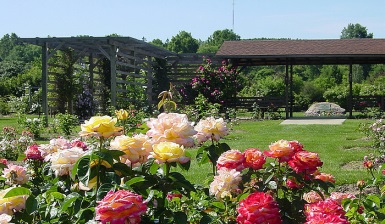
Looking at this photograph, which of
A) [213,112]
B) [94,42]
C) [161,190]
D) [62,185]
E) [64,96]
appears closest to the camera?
[161,190]

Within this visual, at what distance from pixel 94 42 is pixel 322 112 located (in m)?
9.33

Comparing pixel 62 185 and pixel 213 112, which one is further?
pixel 213 112

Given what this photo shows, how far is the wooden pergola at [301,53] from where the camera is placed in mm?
18281

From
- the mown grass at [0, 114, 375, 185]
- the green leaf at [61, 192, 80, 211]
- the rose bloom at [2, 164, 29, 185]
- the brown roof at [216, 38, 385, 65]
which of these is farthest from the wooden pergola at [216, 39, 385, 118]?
the green leaf at [61, 192, 80, 211]

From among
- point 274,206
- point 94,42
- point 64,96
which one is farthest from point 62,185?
point 64,96

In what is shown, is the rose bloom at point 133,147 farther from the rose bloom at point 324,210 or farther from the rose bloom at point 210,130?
the rose bloom at point 324,210

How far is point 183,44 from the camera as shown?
72938mm

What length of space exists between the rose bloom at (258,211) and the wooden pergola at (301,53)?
53.8 ft

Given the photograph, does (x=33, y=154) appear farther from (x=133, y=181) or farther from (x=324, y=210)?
(x=324, y=210)

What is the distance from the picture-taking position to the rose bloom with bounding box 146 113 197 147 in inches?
94.2

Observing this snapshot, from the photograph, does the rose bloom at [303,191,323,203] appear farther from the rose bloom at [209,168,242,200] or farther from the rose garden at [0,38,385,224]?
the rose bloom at [209,168,242,200]

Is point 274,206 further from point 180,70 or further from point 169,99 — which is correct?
point 180,70

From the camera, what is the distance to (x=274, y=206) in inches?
84.5

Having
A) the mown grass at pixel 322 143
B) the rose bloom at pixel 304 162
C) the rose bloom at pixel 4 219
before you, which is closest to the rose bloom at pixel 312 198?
the rose bloom at pixel 304 162
